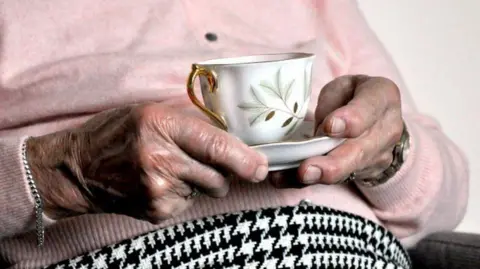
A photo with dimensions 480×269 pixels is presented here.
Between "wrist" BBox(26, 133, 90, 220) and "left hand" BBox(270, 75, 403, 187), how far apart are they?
0.20 m

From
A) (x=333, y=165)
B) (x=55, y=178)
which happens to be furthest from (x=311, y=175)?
(x=55, y=178)

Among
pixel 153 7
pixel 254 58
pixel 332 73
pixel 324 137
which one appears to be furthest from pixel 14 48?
pixel 332 73

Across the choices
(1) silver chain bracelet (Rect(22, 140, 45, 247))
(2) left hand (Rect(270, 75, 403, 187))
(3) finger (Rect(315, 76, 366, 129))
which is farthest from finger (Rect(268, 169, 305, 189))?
(1) silver chain bracelet (Rect(22, 140, 45, 247))

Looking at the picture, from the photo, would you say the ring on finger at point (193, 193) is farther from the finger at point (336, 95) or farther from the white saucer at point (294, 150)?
the finger at point (336, 95)

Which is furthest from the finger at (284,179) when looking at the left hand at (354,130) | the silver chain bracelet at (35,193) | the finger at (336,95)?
the silver chain bracelet at (35,193)

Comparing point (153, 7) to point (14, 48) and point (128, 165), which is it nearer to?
point (14, 48)

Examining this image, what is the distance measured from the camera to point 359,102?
2.20 feet

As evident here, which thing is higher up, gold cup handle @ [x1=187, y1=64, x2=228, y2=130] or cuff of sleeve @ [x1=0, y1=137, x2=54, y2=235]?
gold cup handle @ [x1=187, y1=64, x2=228, y2=130]

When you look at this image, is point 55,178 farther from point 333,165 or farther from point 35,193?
point 333,165

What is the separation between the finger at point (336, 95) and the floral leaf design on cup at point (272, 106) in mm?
84

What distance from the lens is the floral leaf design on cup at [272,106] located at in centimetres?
61

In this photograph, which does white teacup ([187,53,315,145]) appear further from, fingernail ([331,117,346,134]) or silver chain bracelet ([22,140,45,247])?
silver chain bracelet ([22,140,45,247])

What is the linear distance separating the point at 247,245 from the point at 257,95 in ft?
0.56

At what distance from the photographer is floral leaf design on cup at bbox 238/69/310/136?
24.0 inches
